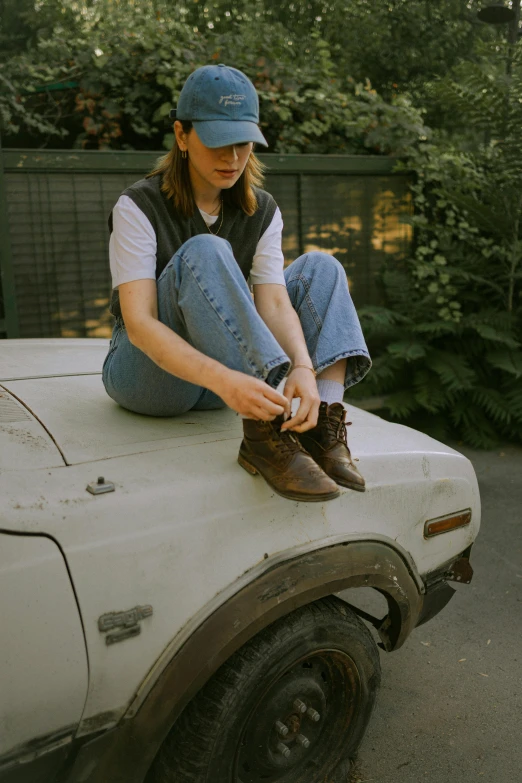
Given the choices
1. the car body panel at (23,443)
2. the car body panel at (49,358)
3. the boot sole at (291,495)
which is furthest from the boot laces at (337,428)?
the car body panel at (49,358)

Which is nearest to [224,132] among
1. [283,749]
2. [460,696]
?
[283,749]

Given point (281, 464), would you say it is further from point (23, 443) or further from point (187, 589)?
Answer: point (23, 443)

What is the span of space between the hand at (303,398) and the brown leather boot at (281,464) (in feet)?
0.21

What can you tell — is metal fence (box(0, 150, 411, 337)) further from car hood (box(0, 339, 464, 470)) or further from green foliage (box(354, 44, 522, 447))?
car hood (box(0, 339, 464, 470))

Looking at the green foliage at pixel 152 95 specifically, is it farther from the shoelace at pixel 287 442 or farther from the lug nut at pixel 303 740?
the lug nut at pixel 303 740

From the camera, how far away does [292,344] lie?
2.41 meters

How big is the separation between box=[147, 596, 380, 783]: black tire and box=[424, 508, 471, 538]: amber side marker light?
394mm

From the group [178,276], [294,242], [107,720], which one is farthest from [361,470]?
[294,242]

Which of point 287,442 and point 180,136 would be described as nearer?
point 287,442

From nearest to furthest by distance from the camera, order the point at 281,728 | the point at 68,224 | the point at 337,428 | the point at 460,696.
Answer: the point at 281,728, the point at 337,428, the point at 460,696, the point at 68,224

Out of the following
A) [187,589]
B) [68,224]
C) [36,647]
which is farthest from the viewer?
[68,224]

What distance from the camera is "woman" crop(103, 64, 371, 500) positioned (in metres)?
2.07

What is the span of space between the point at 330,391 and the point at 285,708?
1015 millimetres

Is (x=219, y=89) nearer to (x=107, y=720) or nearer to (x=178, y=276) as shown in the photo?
(x=178, y=276)
